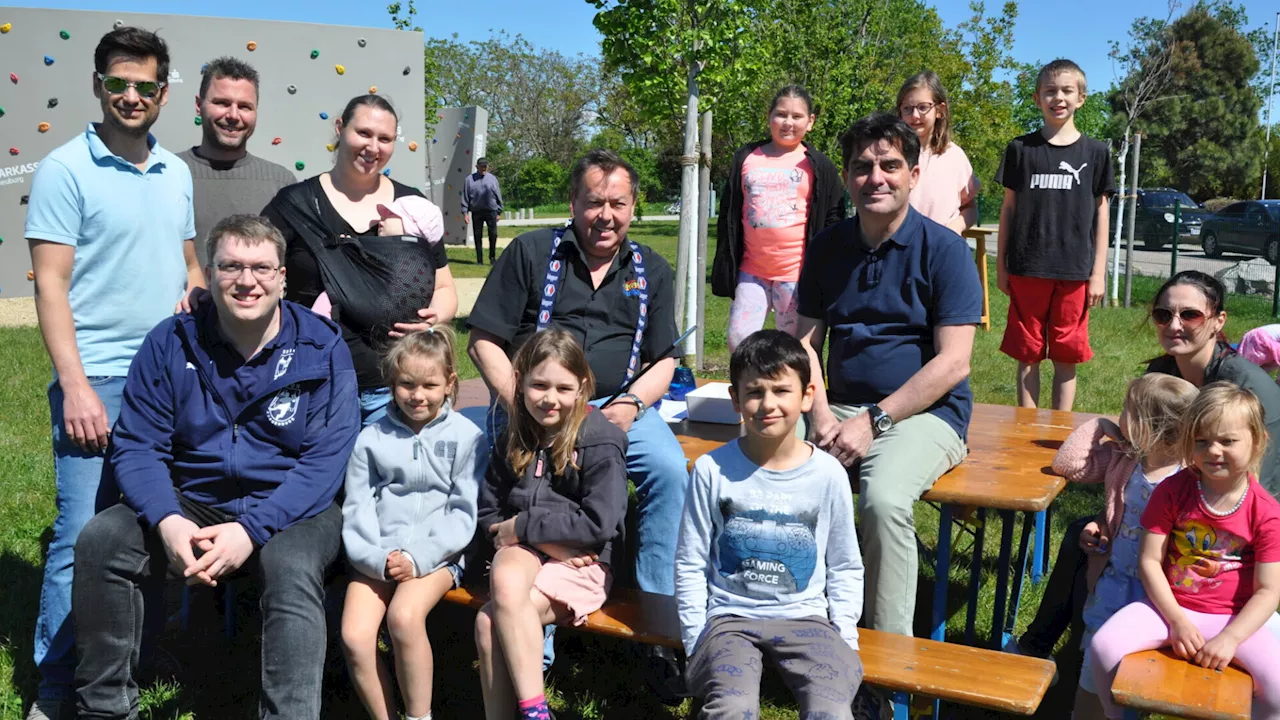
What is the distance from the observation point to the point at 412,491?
3412 millimetres

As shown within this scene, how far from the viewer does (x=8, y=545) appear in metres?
4.92

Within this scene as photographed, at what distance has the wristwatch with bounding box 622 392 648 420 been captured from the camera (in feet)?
12.5

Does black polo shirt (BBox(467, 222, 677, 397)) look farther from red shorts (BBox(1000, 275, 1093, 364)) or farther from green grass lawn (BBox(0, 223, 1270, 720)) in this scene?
red shorts (BBox(1000, 275, 1093, 364))

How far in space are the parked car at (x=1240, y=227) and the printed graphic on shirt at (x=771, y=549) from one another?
20.4m

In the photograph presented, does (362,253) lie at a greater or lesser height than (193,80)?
lesser

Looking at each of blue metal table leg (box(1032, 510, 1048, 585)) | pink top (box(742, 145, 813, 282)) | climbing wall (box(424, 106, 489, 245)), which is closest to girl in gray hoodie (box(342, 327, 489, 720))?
pink top (box(742, 145, 813, 282))

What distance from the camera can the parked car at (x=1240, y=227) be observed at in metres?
20.6

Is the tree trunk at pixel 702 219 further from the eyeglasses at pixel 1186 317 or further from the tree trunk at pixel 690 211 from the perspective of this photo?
the eyeglasses at pixel 1186 317

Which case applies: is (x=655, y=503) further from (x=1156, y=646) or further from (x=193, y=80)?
(x=193, y=80)

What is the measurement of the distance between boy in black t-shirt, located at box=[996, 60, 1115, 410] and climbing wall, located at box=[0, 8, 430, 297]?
22.9 ft

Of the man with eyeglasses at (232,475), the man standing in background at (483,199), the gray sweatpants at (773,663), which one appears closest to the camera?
the gray sweatpants at (773,663)

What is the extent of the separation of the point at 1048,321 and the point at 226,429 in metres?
4.21

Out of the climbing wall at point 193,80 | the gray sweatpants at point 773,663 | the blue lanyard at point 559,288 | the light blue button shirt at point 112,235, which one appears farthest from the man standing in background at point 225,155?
the climbing wall at point 193,80

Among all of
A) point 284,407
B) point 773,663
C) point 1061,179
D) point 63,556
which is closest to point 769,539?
point 773,663
